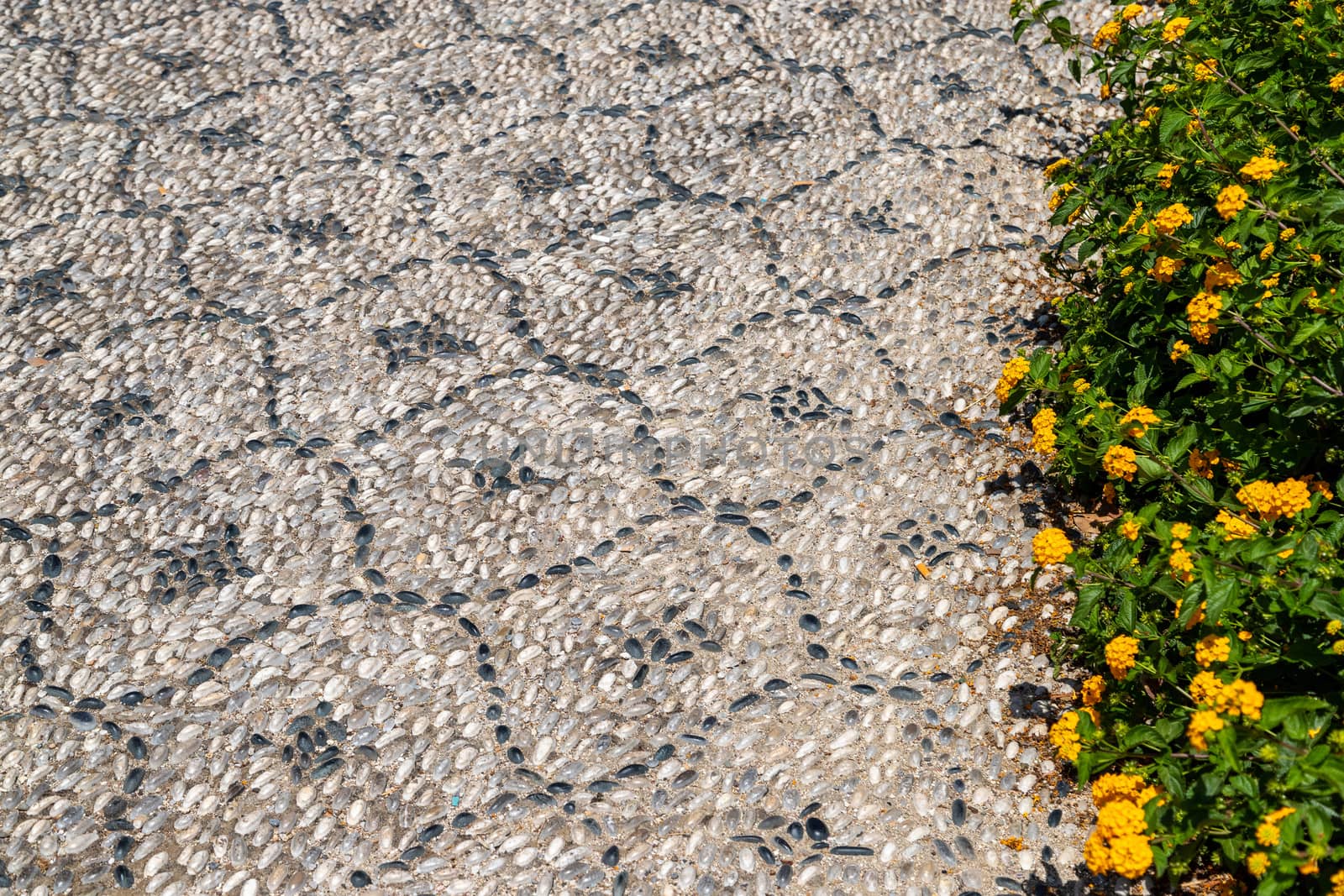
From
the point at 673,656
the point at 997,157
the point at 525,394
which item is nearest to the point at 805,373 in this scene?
the point at 525,394

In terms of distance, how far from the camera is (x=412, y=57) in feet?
20.4

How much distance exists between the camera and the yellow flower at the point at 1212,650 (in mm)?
2703

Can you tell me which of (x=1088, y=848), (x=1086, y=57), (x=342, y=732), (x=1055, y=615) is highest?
(x=1086, y=57)

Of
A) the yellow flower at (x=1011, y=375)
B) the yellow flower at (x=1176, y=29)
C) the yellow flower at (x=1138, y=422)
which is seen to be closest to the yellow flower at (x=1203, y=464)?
the yellow flower at (x=1138, y=422)

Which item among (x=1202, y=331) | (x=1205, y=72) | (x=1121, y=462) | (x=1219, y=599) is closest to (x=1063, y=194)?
(x=1205, y=72)

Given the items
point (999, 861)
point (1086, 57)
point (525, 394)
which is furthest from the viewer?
point (1086, 57)

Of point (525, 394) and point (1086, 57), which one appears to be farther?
point (1086, 57)

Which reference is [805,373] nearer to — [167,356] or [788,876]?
[788,876]

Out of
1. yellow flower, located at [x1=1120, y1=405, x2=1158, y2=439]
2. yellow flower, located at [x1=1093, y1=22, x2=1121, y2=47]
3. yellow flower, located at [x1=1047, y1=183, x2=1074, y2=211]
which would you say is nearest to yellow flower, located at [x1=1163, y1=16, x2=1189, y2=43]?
yellow flower, located at [x1=1093, y1=22, x2=1121, y2=47]

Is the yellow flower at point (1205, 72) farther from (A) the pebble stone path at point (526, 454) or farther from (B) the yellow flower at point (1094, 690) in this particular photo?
(B) the yellow flower at point (1094, 690)

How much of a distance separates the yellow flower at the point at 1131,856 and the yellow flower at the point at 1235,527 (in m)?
0.89

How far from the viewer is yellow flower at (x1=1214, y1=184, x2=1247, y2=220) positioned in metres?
3.18

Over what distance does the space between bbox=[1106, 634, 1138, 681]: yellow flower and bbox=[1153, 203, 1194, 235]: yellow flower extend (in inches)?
52.9

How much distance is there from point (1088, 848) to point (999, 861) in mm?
516
